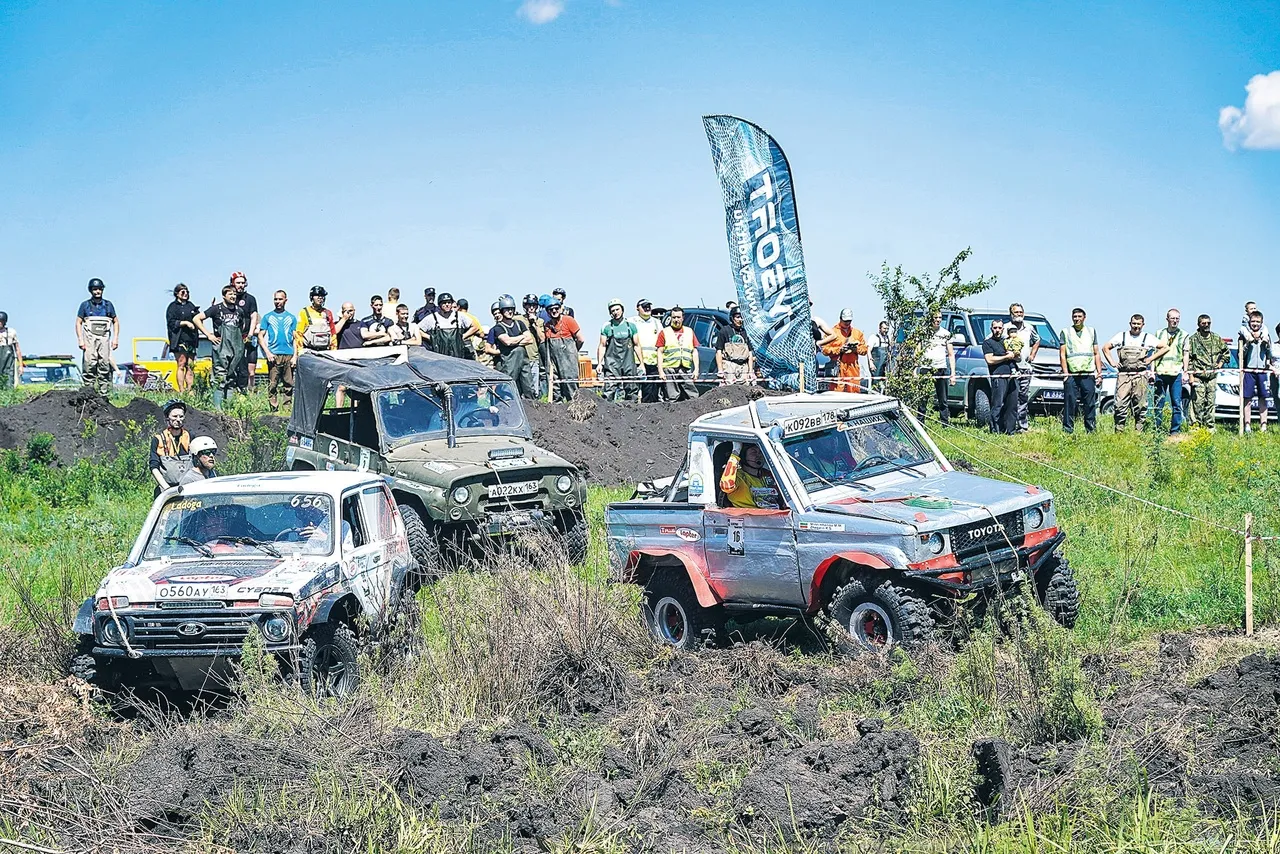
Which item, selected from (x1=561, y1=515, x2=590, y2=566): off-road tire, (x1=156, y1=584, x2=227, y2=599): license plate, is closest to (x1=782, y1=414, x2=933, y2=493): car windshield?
(x1=561, y1=515, x2=590, y2=566): off-road tire

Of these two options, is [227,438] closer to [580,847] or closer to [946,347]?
[946,347]

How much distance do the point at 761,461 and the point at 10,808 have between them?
6.00 meters

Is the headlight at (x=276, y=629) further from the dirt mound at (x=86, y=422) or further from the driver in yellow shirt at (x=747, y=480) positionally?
the dirt mound at (x=86, y=422)

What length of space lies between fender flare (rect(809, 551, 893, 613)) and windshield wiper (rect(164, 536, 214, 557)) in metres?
4.66

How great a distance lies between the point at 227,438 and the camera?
2064cm

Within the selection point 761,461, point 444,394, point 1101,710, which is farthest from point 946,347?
point 1101,710

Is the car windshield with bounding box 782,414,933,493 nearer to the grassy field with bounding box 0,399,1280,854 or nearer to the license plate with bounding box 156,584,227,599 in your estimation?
the grassy field with bounding box 0,399,1280,854

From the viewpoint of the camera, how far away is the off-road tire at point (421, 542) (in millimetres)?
13084

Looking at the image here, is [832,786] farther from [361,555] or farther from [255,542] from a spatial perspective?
[255,542]

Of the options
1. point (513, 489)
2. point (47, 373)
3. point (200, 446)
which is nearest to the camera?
point (200, 446)

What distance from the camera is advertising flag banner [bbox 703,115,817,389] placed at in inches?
691

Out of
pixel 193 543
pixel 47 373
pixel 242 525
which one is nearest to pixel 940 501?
pixel 242 525

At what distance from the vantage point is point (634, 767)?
8.11 meters

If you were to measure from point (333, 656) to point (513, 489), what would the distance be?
14.4 feet
